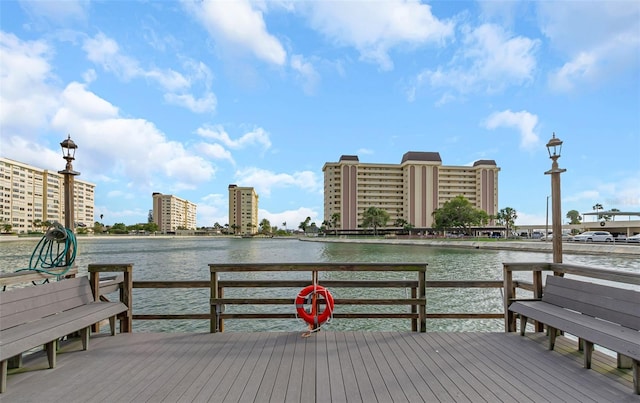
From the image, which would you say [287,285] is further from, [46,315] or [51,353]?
[46,315]

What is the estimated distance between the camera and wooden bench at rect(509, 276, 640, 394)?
306 cm

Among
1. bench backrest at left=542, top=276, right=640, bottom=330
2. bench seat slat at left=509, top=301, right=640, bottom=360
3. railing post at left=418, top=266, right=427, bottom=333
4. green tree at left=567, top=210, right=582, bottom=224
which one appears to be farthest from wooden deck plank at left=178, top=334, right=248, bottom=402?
green tree at left=567, top=210, right=582, bottom=224

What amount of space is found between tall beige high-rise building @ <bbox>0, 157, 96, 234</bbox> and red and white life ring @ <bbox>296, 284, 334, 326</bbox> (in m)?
118

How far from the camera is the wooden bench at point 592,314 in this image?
3.06 meters

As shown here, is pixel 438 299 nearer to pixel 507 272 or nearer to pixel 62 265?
pixel 507 272

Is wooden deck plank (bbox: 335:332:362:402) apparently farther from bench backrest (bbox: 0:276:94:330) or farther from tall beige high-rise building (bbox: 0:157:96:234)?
tall beige high-rise building (bbox: 0:157:96:234)

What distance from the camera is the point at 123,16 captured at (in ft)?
26.3

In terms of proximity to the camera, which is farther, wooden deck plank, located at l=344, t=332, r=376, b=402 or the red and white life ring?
the red and white life ring

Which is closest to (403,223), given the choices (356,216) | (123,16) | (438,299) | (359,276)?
(356,216)

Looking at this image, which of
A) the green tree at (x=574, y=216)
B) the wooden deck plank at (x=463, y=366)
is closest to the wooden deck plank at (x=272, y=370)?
the wooden deck plank at (x=463, y=366)

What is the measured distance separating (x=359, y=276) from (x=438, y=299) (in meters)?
7.38

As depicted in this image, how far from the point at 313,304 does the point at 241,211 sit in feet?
567

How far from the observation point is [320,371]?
3.45 meters

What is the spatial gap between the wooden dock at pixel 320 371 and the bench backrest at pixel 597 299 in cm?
55
